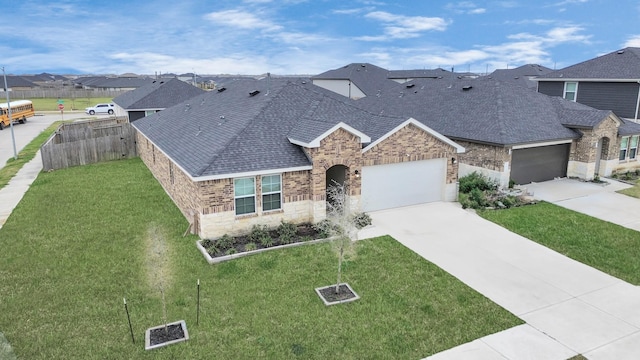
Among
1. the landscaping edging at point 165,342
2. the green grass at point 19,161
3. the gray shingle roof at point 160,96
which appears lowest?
the landscaping edging at point 165,342

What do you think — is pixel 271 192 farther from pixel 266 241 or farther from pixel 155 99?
pixel 155 99

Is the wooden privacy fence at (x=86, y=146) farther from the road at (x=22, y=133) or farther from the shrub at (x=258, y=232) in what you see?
the shrub at (x=258, y=232)

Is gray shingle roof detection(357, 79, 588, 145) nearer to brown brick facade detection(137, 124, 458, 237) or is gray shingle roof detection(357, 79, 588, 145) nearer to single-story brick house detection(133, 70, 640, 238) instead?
single-story brick house detection(133, 70, 640, 238)

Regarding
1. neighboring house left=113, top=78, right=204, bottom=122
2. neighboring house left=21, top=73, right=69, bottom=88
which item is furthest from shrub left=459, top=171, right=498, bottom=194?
neighboring house left=21, top=73, right=69, bottom=88

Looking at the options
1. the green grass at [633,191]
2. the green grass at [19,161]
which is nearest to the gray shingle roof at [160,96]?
the green grass at [19,161]

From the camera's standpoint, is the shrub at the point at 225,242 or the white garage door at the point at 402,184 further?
the white garage door at the point at 402,184

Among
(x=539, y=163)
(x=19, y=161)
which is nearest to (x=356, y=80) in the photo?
(x=539, y=163)

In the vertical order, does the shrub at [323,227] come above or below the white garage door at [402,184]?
below
